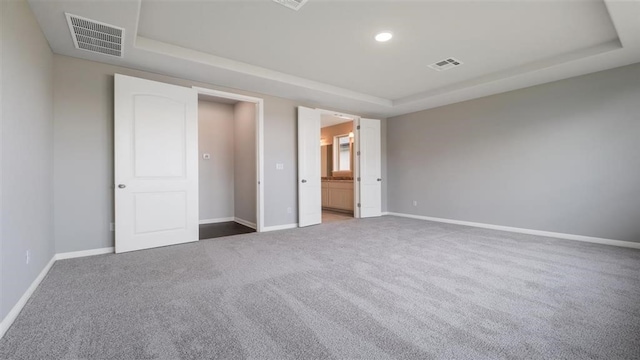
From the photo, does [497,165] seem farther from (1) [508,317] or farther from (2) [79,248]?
(2) [79,248]

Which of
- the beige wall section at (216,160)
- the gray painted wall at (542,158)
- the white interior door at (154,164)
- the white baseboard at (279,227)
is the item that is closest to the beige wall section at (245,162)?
the beige wall section at (216,160)

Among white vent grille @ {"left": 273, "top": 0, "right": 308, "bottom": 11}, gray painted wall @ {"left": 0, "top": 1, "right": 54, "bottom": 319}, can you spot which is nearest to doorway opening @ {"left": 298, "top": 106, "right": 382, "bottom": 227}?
white vent grille @ {"left": 273, "top": 0, "right": 308, "bottom": 11}

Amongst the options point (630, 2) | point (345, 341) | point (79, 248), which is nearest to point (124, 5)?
point (79, 248)

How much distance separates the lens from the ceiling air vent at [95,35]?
8.48ft

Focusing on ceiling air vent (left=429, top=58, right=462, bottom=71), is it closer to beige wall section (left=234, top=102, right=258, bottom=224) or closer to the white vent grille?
the white vent grille

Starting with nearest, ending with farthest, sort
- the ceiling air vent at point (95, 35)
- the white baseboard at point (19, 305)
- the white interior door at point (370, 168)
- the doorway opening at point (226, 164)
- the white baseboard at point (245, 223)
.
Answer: the white baseboard at point (19, 305) < the ceiling air vent at point (95, 35) < the white baseboard at point (245, 223) < the doorway opening at point (226, 164) < the white interior door at point (370, 168)

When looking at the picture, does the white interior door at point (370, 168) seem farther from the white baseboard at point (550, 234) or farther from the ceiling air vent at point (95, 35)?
the ceiling air vent at point (95, 35)

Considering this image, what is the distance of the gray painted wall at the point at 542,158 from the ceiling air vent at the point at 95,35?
216 inches

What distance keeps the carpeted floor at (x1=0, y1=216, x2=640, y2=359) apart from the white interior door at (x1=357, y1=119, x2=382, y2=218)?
2.88m

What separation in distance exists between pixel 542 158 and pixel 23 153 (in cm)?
632

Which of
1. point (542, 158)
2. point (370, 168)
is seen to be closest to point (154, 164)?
point (370, 168)

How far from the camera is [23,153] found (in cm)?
215

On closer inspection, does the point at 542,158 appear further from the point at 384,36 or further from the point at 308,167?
the point at 308,167

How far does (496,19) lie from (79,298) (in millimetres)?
4547
